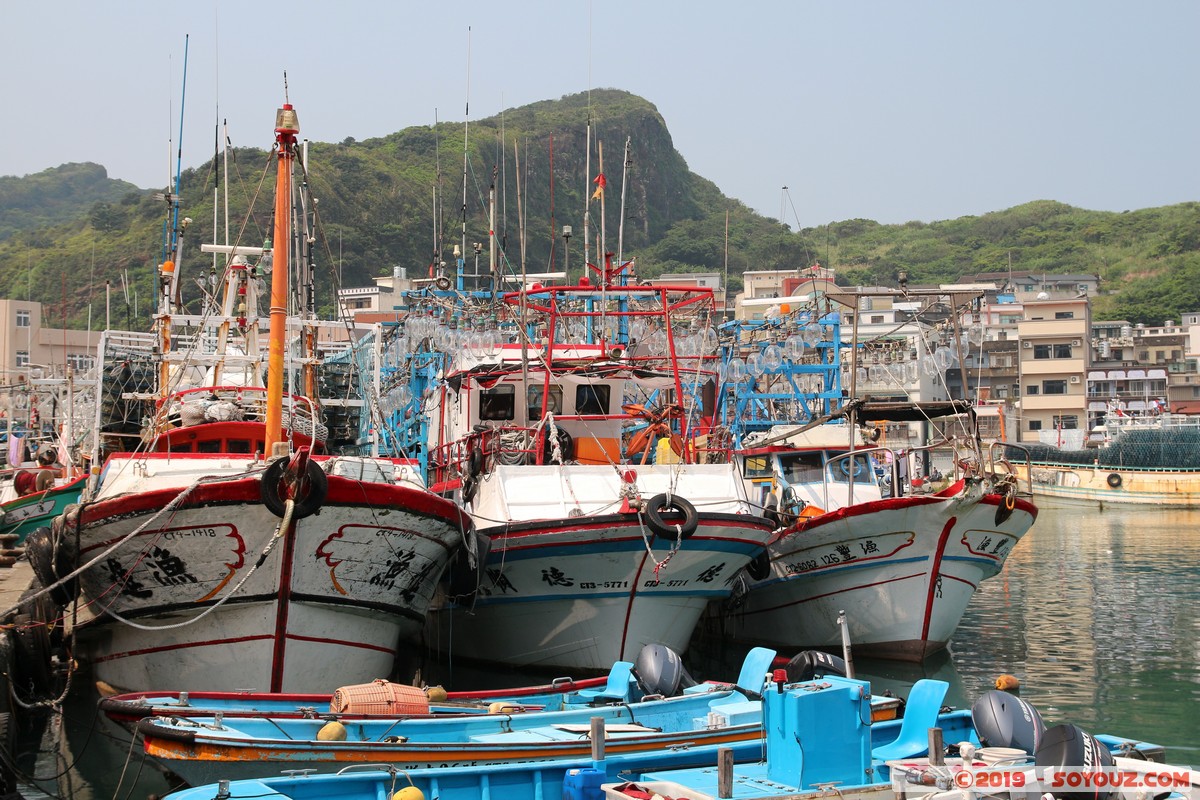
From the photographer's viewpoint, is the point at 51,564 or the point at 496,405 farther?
the point at 496,405

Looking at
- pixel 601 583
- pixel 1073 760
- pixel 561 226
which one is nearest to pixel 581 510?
pixel 601 583

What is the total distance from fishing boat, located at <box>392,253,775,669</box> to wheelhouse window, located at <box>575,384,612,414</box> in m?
0.02

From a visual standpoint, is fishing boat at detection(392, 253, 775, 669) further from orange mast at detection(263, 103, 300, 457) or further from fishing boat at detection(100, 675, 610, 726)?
fishing boat at detection(100, 675, 610, 726)

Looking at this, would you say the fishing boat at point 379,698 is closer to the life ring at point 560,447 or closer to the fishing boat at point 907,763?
the fishing boat at point 907,763

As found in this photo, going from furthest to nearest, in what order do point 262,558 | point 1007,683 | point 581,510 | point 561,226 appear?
point 561,226 → point 1007,683 → point 581,510 → point 262,558

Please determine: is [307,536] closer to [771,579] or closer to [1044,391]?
[771,579]

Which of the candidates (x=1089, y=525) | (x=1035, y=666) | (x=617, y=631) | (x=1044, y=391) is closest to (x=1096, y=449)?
(x=1044, y=391)

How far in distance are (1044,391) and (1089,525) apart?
2557cm

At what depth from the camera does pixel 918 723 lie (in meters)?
9.73

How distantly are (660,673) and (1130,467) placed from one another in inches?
1886

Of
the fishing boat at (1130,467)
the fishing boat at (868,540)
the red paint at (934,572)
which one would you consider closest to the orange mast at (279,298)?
the fishing boat at (868,540)

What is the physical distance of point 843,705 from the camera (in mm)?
8508

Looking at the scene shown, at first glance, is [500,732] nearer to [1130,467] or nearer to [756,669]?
[756,669]

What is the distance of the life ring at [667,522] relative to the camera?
1430cm
